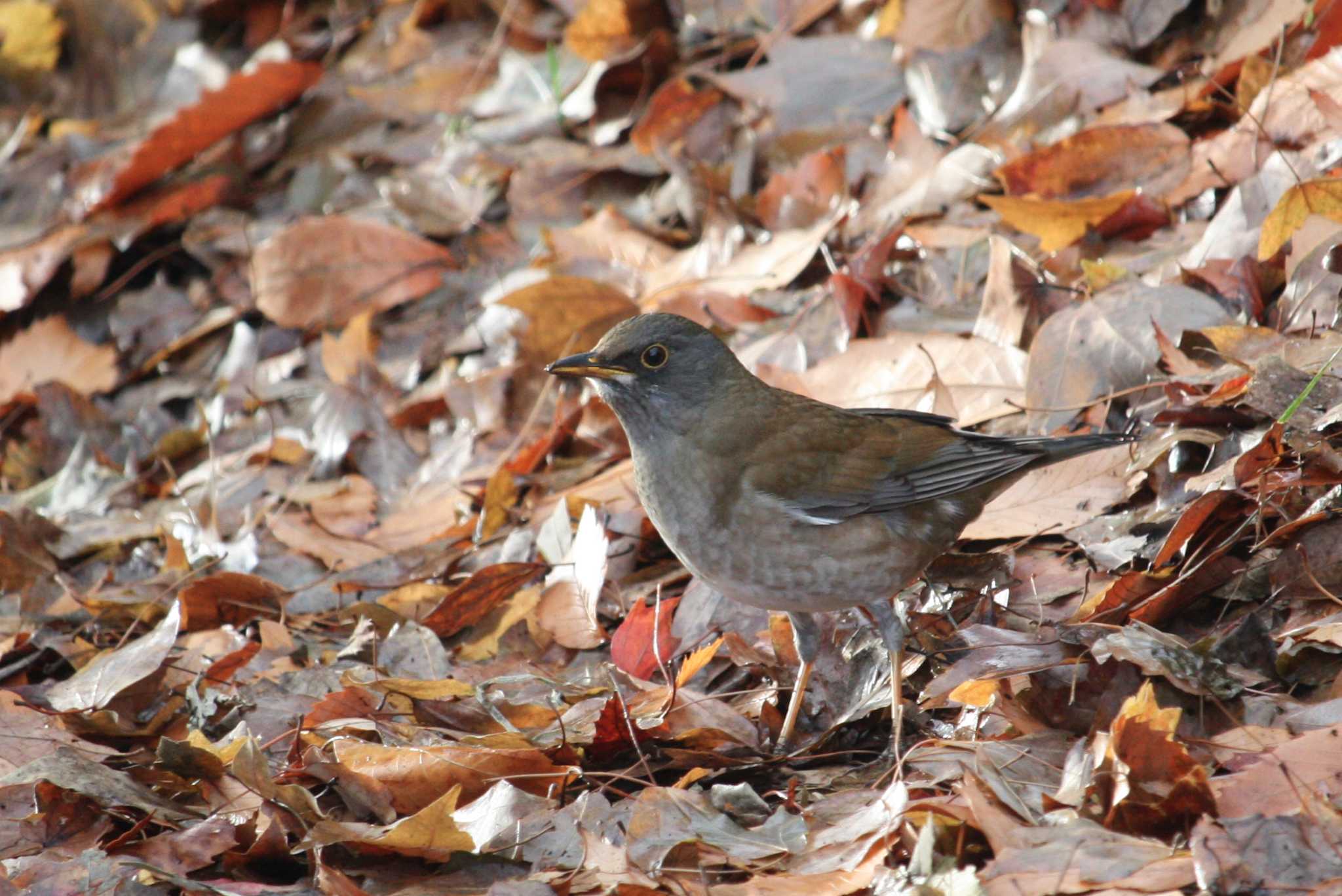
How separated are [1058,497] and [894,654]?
1048 mm

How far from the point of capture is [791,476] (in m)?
4.49

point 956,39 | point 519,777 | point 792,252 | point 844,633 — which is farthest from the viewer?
point 956,39

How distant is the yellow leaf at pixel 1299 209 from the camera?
15.8 feet

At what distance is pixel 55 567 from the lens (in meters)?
6.20

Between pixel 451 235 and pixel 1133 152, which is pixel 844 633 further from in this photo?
pixel 451 235

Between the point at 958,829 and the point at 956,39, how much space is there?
4.94 m

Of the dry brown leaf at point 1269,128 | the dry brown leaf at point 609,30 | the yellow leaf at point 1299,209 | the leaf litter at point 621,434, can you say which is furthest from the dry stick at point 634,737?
the dry brown leaf at point 609,30

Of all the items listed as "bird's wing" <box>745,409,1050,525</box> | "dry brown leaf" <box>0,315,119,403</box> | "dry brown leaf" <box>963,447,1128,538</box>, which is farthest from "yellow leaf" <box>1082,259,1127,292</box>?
"dry brown leaf" <box>0,315,119,403</box>

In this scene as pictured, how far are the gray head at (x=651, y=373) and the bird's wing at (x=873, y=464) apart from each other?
33 centimetres

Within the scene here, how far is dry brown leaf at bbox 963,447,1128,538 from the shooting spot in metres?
4.64

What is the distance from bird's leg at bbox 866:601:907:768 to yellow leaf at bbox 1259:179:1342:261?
2.01 m

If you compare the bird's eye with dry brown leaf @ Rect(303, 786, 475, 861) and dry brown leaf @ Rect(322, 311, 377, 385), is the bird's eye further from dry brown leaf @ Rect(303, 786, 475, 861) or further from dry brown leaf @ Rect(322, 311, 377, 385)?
dry brown leaf @ Rect(322, 311, 377, 385)

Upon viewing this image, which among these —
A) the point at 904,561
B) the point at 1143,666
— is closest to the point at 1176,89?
the point at 904,561

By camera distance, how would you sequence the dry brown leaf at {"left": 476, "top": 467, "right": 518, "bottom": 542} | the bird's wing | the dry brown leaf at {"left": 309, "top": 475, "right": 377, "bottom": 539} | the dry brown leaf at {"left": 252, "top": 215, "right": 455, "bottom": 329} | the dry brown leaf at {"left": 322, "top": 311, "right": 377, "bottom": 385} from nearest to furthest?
the bird's wing → the dry brown leaf at {"left": 476, "top": 467, "right": 518, "bottom": 542} → the dry brown leaf at {"left": 309, "top": 475, "right": 377, "bottom": 539} → the dry brown leaf at {"left": 322, "top": 311, "right": 377, "bottom": 385} → the dry brown leaf at {"left": 252, "top": 215, "right": 455, "bottom": 329}
